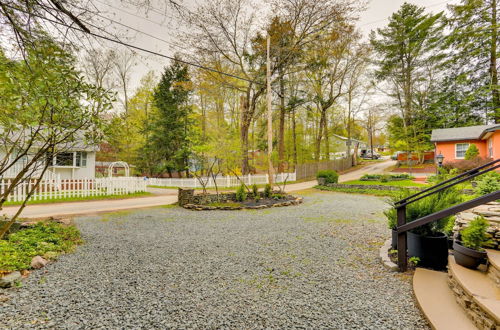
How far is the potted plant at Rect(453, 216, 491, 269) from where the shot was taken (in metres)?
2.15

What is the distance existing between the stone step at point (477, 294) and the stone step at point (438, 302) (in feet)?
0.18

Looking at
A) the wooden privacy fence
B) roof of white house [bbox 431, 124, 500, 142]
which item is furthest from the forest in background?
roof of white house [bbox 431, 124, 500, 142]

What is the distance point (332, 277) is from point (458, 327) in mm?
1114

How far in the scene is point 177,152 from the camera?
60.0 feet

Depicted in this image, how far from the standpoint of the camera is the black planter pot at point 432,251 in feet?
8.59

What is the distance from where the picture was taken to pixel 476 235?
2180 millimetres

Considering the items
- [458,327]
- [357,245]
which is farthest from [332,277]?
[357,245]

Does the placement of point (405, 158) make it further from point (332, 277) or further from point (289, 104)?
point (332, 277)

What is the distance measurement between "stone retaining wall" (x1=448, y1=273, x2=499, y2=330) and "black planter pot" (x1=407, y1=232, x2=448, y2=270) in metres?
0.54

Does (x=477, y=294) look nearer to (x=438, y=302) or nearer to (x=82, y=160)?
(x=438, y=302)

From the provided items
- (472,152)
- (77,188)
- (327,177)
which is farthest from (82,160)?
(472,152)

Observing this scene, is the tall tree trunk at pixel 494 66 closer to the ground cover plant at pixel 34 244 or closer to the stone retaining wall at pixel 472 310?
the stone retaining wall at pixel 472 310

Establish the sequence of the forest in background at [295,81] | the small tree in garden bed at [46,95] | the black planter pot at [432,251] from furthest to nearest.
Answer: the forest in background at [295,81] < the black planter pot at [432,251] < the small tree in garden bed at [46,95]

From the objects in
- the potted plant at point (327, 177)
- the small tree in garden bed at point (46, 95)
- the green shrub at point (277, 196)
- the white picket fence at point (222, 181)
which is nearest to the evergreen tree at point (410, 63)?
the potted plant at point (327, 177)
